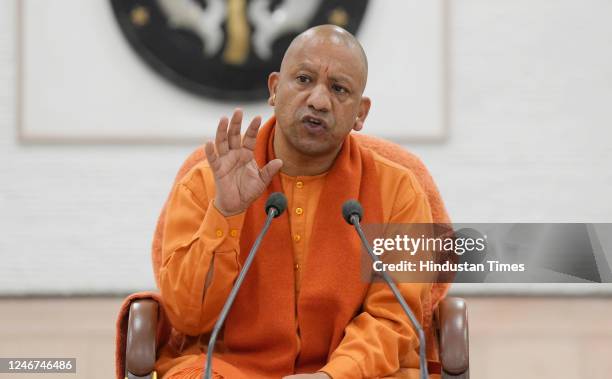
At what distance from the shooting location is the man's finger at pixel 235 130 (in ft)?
5.91

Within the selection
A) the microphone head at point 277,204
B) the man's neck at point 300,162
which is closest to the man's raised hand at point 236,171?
the microphone head at point 277,204

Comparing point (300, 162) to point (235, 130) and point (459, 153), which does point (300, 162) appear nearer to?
point (235, 130)

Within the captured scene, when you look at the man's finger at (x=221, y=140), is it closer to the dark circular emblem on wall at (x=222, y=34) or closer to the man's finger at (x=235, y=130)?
the man's finger at (x=235, y=130)

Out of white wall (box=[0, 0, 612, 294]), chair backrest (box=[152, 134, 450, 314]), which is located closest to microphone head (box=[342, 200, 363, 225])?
chair backrest (box=[152, 134, 450, 314])

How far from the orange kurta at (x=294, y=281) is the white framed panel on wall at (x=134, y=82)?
8.89 ft

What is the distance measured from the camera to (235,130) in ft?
6.05

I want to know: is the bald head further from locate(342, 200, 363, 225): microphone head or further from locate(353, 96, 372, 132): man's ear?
locate(342, 200, 363, 225): microphone head

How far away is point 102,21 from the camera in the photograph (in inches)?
194

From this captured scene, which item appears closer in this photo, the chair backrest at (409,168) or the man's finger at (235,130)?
the man's finger at (235,130)

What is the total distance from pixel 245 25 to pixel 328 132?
287cm

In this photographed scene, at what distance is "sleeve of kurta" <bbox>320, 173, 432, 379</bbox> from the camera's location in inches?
75.2

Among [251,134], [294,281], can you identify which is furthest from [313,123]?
[294,281]

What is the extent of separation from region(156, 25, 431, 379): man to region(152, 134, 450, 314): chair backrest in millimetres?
170

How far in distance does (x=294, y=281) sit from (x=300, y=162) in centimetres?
31
